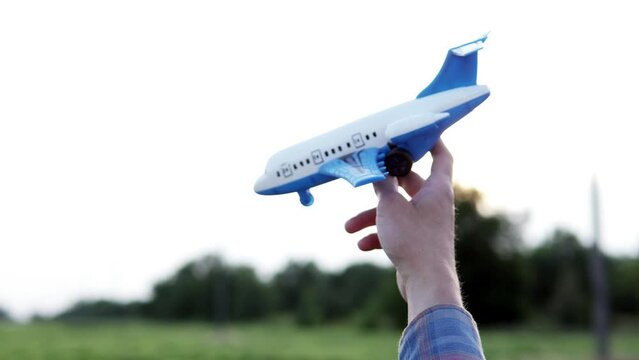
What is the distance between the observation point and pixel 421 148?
5.37 ft

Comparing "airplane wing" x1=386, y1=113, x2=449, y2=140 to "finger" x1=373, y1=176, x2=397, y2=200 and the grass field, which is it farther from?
the grass field

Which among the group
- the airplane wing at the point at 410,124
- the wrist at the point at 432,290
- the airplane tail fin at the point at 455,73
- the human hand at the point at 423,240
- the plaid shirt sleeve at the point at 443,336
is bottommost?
the plaid shirt sleeve at the point at 443,336

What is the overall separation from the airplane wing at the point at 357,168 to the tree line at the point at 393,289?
65.0ft

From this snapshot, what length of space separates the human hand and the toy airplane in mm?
278

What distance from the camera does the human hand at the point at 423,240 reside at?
3.68 feet

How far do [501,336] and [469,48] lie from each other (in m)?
18.5

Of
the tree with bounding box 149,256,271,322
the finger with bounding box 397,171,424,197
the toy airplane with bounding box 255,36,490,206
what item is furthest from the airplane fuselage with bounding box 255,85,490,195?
the tree with bounding box 149,256,271,322

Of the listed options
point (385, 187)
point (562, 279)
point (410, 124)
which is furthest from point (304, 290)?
point (385, 187)

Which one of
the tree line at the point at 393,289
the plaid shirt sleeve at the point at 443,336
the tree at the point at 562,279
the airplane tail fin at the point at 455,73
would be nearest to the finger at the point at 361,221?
the plaid shirt sleeve at the point at 443,336

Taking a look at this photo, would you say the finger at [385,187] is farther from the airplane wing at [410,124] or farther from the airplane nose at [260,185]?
the airplane nose at [260,185]

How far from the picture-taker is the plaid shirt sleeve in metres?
1.08

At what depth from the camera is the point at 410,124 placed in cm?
168

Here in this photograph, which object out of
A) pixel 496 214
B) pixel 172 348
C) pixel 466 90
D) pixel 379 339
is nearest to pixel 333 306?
pixel 379 339

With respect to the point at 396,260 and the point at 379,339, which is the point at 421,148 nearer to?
the point at 396,260
